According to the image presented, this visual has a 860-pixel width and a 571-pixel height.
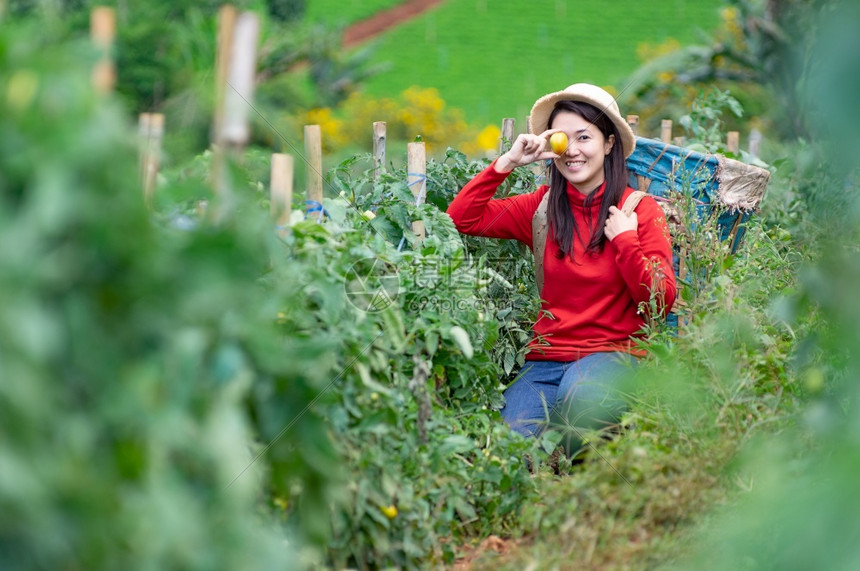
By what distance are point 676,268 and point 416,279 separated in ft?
A: 4.73

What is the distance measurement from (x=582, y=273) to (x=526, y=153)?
463 mm

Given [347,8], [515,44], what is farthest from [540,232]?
[347,8]

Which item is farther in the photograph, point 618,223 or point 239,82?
point 618,223

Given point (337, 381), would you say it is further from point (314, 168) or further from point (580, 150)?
point (580, 150)

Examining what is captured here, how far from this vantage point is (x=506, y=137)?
3588 millimetres

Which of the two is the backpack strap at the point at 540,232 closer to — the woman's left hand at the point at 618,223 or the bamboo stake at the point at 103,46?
the woman's left hand at the point at 618,223

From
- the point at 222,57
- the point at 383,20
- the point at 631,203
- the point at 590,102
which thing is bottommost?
the point at 631,203

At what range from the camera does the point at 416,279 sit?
2.47 metres

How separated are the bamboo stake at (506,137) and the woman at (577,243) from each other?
0.82 ft

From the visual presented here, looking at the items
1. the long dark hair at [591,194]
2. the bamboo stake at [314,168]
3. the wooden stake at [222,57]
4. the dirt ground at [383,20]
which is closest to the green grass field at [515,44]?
the dirt ground at [383,20]

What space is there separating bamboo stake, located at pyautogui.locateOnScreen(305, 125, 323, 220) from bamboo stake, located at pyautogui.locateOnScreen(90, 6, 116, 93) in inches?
40.6

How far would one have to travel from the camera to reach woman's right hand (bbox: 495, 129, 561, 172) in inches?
119

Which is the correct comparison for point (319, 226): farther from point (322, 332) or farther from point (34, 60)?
point (34, 60)

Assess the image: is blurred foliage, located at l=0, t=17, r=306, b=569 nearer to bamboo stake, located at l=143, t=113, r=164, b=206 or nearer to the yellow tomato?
bamboo stake, located at l=143, t=113, r=164, b=206
